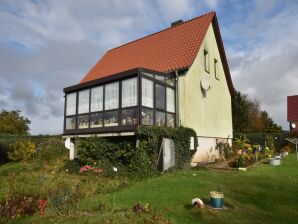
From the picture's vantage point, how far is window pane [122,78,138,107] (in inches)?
611

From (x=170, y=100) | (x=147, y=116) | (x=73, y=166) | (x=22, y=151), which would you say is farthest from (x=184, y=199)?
(x=22, y=151)

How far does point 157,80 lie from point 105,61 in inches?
401

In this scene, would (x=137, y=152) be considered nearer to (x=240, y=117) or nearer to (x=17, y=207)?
(x=17, y=207)

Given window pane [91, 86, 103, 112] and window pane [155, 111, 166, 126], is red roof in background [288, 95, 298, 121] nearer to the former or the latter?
window pane [155, 111, 166, 126]

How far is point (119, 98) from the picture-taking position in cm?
1619

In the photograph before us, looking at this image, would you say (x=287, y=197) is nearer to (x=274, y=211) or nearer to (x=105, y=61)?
(x=274, y=211)

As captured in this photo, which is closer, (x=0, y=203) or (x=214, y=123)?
(x=0, y=203)

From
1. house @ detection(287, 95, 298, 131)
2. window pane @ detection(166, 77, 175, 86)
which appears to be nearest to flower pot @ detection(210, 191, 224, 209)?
window pane @ detection(166, 77, 175, 86)

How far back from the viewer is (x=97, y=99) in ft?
57.6

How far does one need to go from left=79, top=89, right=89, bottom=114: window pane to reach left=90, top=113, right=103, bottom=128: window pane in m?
0.69

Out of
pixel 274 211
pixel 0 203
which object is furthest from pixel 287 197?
pixel 0 203

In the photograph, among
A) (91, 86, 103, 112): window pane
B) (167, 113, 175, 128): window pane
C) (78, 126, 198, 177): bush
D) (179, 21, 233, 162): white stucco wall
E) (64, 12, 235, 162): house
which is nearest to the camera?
(78, 126, 198, 177): bush

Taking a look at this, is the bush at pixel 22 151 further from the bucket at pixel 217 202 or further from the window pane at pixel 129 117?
the bucket at pixel 217 202

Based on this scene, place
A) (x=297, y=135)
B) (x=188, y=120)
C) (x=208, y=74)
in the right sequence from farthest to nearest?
(x=297, y=135)
(x=208, y=74)
(x=188, y=120)
